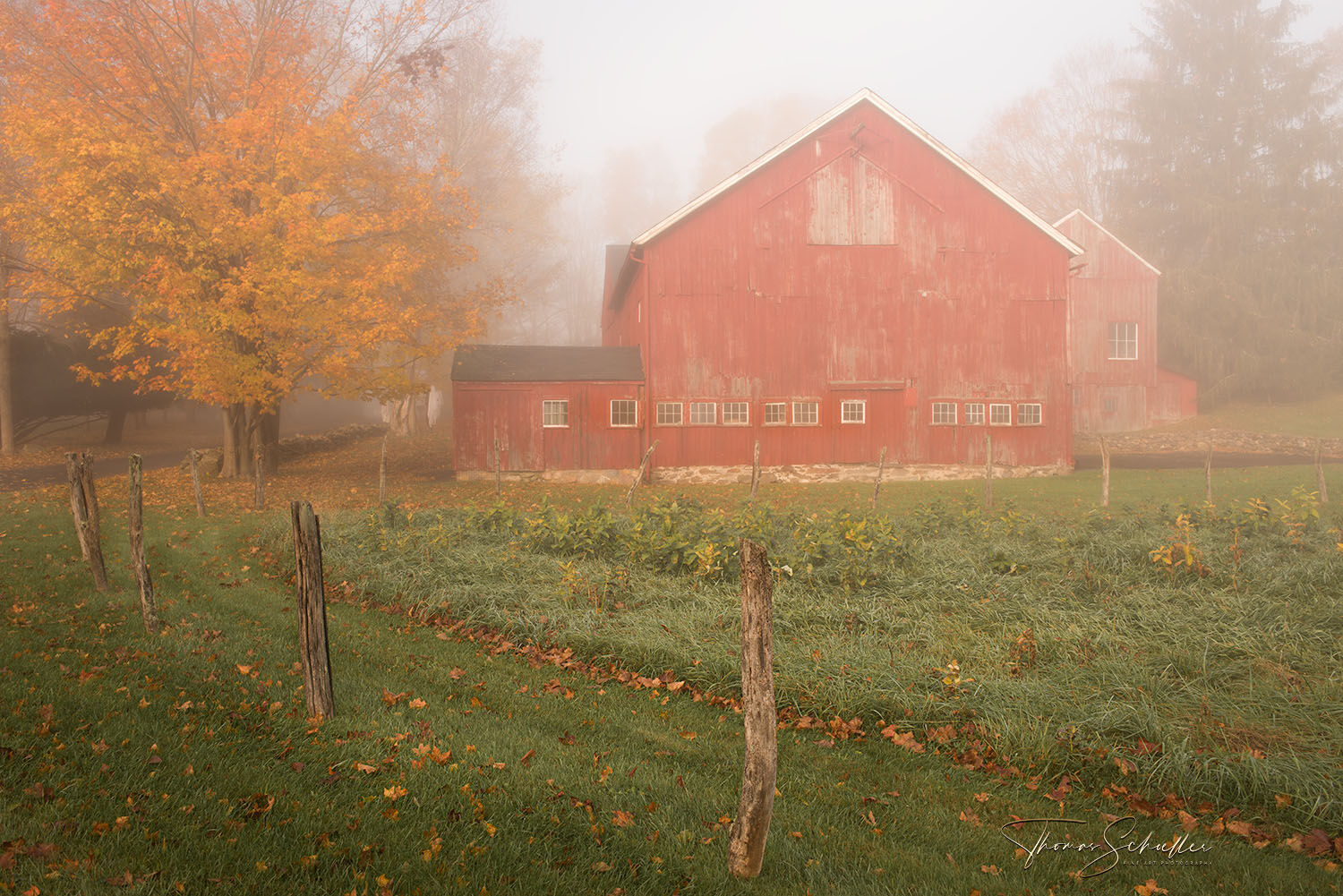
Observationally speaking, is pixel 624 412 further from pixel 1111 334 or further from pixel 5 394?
pixel 1111 334

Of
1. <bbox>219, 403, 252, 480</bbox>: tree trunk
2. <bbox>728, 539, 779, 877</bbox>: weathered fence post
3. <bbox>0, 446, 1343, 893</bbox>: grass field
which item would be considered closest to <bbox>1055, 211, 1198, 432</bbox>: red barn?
<bbox>0, 446, 1343, 893</bbox>: grass field

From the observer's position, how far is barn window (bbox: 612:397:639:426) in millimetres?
23422

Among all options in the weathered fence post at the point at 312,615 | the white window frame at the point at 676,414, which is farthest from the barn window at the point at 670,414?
the weathered fence post at the point at 312,615

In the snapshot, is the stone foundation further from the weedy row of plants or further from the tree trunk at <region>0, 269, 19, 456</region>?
the tree trunk at <region>0, 269, 19, 456</region>

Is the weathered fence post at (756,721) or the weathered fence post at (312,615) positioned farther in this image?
the weathered fence post at (312,615)

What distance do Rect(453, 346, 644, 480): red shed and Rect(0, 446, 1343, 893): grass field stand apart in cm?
1302

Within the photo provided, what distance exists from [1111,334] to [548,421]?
26994mm

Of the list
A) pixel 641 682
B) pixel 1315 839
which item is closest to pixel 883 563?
pixel 641 682

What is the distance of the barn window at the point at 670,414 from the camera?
913 inches

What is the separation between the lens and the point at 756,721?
12.3 feet

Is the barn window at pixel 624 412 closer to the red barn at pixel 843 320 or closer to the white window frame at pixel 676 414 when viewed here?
the red barn at pixel 843 320

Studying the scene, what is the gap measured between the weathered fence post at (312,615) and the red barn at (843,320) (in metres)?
17.6

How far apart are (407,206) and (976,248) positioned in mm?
17105

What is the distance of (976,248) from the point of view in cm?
2388
